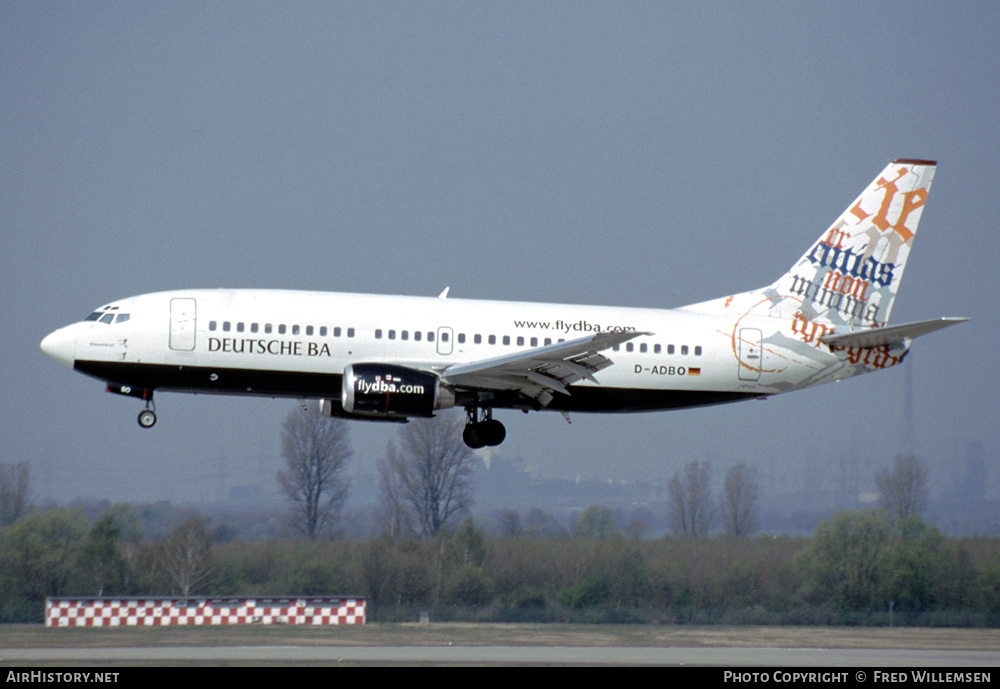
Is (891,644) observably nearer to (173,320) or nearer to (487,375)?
(487,375)

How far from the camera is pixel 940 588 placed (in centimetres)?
5428

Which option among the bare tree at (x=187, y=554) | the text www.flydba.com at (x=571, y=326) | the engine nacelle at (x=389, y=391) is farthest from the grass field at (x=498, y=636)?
the text www.flydba.com at (x=571, y=326)

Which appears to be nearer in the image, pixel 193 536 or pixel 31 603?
pixel 31 603

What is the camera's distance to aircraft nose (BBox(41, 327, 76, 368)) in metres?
32.6

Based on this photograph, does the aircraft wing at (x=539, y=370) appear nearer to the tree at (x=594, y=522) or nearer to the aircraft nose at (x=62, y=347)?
the aircraft nose at (x=62, y=347)

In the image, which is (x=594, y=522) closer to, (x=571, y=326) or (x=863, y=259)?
(x=863, y=259)

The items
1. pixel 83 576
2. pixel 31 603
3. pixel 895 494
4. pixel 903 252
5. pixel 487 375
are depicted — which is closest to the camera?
pixel 487 375

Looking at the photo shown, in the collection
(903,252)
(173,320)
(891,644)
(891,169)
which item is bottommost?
(891,644)

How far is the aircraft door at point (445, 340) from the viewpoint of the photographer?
109 ft

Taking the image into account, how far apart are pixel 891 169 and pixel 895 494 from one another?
42008mm

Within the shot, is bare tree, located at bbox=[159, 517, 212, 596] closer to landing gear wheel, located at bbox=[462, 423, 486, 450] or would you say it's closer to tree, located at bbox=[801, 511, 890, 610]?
landing gear wheel, located at bbox=[462, 423, 486, 450]

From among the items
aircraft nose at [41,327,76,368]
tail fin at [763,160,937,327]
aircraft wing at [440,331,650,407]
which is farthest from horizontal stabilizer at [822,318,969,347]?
aircraft nose at [41,327,76,368]

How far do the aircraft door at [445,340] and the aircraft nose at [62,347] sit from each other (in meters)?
10.2

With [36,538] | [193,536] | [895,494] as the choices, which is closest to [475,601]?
[193,536]
